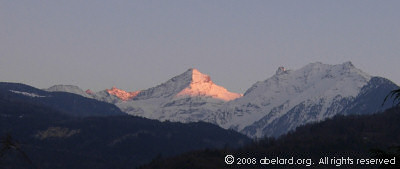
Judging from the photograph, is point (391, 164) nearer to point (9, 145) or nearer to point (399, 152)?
point (399, 152)

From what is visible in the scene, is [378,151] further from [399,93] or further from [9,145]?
[9,145]

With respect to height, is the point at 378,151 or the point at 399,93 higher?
the point at 399,93

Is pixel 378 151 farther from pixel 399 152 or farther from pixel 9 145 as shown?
pixel 9 145

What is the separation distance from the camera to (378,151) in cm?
3881

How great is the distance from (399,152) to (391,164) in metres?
0.66

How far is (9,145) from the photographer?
1449 inches

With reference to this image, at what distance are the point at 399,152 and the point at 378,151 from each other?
1033 mm

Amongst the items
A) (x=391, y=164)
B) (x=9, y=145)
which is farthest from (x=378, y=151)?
(x=9, y=145)

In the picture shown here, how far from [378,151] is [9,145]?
15.5 meters

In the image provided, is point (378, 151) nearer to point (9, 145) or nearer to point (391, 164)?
point (391, 164)

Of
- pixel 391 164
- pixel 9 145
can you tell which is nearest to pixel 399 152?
pixel 391 164

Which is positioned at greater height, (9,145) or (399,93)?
(399,93)

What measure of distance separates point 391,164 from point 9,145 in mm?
16087

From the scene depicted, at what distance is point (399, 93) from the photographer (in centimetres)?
3862
